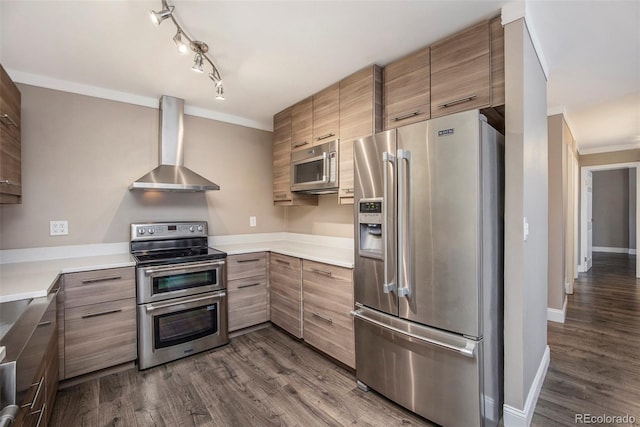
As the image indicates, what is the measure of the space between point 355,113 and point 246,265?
1.82 meters

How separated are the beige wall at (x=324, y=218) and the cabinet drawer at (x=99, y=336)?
1.94m

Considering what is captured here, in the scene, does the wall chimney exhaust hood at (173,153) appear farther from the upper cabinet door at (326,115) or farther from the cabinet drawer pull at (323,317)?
the cabinet drawer pull at (323,317)

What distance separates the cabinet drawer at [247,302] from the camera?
2.93 m

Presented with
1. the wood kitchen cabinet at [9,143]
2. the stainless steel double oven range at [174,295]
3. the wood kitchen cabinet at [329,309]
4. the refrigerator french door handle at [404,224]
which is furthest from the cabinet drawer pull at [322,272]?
the wood kitchen cabinet at [9,143]

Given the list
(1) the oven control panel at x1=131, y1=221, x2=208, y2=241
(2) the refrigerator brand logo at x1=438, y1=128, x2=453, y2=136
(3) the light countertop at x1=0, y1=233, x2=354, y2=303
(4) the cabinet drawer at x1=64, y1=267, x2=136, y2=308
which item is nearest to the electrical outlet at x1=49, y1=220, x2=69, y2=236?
(3) the light countertop at x1=0, y1=233, x2=354, y2=303

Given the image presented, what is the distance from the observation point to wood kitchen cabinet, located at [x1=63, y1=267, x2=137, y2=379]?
6.97 ft

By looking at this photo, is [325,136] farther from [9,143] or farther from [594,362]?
[594,362]

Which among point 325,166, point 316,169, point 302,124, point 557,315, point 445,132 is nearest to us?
point 445,132

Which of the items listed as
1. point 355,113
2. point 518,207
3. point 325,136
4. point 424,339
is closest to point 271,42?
point 355,113

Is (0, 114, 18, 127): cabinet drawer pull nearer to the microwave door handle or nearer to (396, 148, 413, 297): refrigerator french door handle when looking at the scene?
the microwave door handle

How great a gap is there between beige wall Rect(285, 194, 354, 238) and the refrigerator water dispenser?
99cm

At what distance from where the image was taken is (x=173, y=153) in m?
2.99

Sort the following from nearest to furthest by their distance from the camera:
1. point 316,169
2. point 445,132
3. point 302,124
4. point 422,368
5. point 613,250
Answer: point 445,132 → point 422,368 → point 316,169 → point 302,124 → point 613,250

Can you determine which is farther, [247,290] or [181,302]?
[247,290]
